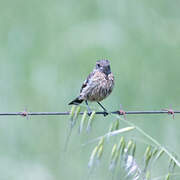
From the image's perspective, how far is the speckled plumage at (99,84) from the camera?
694cm

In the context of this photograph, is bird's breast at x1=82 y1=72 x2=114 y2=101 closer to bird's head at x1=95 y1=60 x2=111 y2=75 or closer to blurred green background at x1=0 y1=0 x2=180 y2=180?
bird's head at x1=95 y1=60 x2=111 y2=75

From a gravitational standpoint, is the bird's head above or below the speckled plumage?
above

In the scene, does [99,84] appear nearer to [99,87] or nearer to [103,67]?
[99,87]

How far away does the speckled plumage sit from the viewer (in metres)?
6.94

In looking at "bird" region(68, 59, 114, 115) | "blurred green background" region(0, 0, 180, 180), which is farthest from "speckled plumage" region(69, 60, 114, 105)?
"blurred green background" region(0, 0, 180, 180)

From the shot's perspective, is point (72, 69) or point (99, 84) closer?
point (99, 84)

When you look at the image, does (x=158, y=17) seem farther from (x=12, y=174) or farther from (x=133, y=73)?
(x=12, y=174)

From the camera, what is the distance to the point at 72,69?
28.0ft

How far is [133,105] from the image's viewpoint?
25.4 ft

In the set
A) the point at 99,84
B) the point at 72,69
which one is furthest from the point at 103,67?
the point at 72,69

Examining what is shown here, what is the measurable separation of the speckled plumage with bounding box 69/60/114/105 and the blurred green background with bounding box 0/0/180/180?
0.50m

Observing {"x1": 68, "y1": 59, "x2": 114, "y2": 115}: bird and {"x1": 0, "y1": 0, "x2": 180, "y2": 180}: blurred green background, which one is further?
{"x1": 0, "y1": 0, "x2": 180, "y2": 180}: blurred green background

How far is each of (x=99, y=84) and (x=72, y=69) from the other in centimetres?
162

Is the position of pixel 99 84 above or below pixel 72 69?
below
